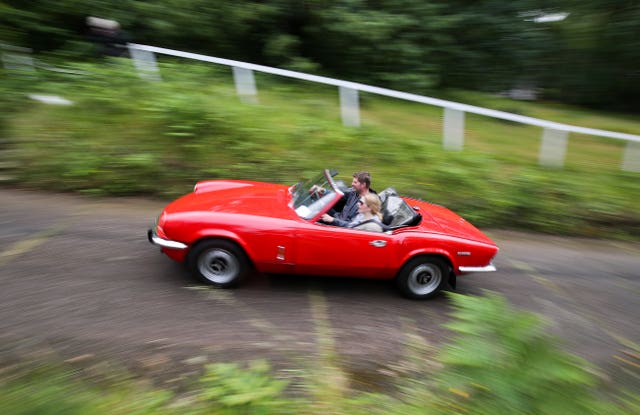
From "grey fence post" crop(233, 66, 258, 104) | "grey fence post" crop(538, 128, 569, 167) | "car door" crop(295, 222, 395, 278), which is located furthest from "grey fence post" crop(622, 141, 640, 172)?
"grey fence post" crop(233, 66, 258, 104)

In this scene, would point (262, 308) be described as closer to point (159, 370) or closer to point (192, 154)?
point (159, 370)

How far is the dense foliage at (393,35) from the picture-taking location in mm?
10016

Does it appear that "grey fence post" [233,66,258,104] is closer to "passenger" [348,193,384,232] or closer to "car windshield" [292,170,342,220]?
"car windshield" [292,170,342,220]

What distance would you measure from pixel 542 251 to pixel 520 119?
2.70 m

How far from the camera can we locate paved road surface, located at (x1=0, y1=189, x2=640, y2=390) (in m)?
3.86

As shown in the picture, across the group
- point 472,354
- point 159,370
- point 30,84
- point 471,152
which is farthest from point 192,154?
point 472,354

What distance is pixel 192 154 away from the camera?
7.37 m

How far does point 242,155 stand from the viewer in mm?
7496

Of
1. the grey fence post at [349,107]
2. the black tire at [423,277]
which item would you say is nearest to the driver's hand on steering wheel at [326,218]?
the black tire at [423,277]

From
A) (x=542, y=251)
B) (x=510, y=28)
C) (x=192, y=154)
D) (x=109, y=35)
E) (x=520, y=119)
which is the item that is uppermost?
(x=510, y=28)

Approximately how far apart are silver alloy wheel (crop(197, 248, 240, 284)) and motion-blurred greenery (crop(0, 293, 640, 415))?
1190 millimetres

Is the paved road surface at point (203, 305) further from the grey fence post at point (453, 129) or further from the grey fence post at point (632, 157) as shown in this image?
the grey fence post at point (632, 157)

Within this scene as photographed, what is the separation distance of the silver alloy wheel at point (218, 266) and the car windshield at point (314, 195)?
85cm

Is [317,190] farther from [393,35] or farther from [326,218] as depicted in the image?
[393,35]
